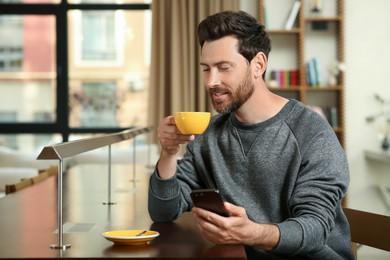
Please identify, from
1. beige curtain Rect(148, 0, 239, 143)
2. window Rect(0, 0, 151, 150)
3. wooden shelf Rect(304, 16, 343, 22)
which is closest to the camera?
wooden shelf Rect(304, 16, 343, 22)

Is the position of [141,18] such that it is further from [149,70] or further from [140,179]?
[140,179]

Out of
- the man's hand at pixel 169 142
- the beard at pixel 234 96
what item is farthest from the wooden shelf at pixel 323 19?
the man's hand at pixel 169 142

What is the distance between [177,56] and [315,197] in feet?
14.6

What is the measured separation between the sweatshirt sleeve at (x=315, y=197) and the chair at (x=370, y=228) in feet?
0.50

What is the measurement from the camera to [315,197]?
1703mm

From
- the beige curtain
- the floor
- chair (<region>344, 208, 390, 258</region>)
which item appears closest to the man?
chair (<region>344, 208, 390, 258</region>)

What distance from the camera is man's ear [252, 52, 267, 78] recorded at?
1969mm

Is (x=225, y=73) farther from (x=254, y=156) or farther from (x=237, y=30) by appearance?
(x=254, y=156)

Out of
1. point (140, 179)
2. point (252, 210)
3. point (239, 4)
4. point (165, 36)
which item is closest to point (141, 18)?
point (165, 36)

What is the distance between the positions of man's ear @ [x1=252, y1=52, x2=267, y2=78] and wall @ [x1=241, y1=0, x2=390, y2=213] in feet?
13.6

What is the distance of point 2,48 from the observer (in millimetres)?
6484

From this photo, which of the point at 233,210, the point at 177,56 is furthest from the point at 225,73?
the point at 177,56

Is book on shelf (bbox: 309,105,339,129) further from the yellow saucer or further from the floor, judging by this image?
the yellow saucer

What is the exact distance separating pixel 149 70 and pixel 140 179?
288 cm
